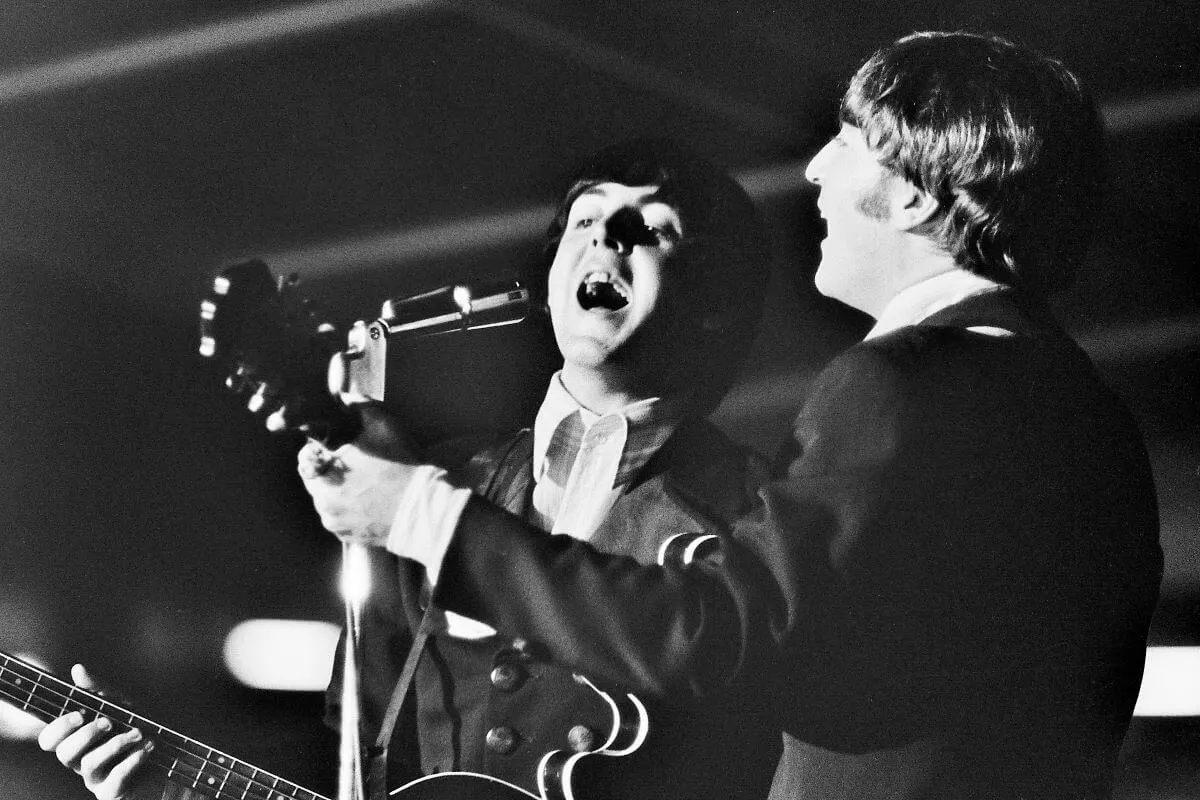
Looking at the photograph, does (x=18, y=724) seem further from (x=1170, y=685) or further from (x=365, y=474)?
(x=1170, y=685)

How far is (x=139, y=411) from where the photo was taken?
182 cm

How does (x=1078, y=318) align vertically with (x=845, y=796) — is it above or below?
above

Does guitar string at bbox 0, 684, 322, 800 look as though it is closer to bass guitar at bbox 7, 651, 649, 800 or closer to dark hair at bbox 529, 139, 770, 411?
bass guitar at bbox 7, 651, 649, 800

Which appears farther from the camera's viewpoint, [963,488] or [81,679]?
[81,679]

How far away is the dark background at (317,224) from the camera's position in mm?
1759

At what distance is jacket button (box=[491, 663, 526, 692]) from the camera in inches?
62.2

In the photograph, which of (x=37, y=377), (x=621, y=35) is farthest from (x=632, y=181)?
(x=37, y=377)

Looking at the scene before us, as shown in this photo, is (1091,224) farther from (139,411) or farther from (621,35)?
(139,411)

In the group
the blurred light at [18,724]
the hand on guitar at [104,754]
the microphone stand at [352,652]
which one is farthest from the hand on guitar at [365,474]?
the blurred light at [18,724]

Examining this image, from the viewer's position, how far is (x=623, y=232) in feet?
5.57

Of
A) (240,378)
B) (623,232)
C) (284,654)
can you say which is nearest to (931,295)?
(623,232)

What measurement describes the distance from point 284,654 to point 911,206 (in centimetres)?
108

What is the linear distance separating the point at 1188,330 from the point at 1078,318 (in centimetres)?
19

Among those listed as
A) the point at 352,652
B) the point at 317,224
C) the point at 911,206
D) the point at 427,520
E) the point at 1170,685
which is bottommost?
the point at 352,652
